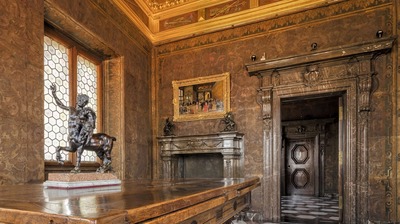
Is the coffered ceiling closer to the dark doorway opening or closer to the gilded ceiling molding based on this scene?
the gilded ceiling molding

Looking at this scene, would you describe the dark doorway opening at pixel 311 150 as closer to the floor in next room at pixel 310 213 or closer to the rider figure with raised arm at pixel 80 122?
the floor in next room at pixel 310 213

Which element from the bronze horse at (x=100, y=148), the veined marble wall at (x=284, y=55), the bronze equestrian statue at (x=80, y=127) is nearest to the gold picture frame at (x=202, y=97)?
the veined marble wall at (x=284, y=55)

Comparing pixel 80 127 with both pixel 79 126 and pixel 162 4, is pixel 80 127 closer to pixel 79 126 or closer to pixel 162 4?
pixel 79 126

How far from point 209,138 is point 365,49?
3.43 m

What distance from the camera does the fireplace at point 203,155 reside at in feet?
19.0

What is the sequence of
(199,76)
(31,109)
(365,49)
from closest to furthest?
(31,109) < (365,49) < (199,76)

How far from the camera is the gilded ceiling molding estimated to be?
5.33 metres

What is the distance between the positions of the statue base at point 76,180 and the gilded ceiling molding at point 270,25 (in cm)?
508

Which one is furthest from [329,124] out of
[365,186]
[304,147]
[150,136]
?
[150,136]

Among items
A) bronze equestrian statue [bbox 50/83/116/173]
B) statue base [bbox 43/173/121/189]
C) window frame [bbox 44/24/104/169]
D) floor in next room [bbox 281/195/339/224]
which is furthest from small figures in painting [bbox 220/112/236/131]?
statue base [bbox 43/173/121/189]

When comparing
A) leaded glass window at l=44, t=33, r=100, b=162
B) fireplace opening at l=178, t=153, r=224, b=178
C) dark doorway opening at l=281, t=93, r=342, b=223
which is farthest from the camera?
dark doorway opening at l=281, t=93, r=342, b=223

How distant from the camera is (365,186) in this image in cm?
500

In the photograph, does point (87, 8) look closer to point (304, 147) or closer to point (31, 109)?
point (31, 109)

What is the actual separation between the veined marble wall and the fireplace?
0.95 feet
